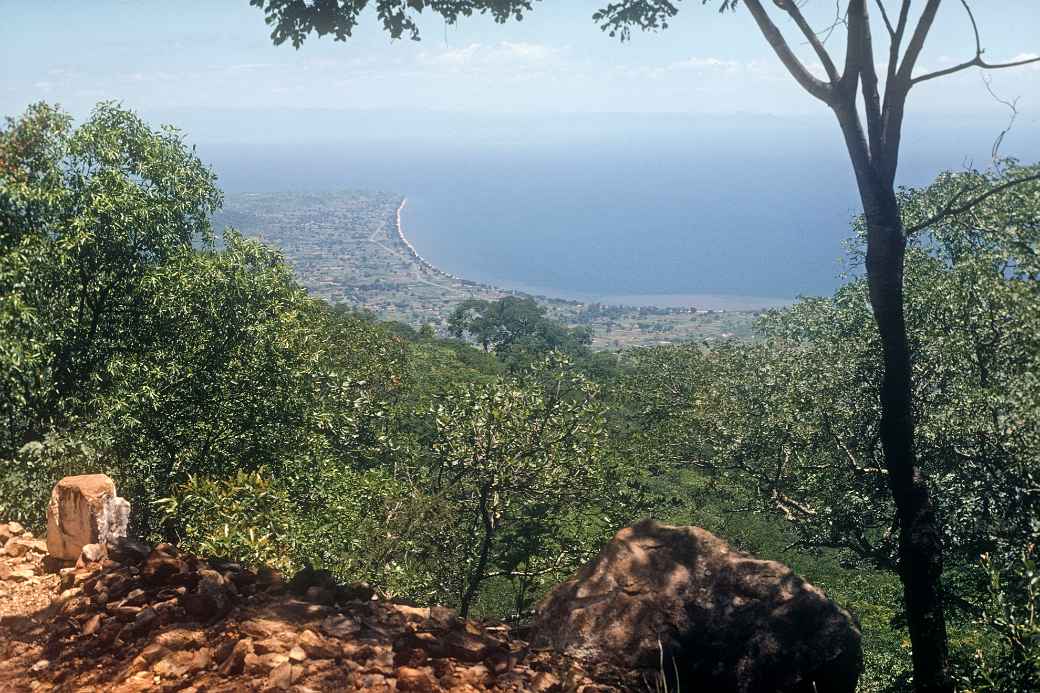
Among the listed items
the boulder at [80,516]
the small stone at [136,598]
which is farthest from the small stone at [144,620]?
the boulder at [80,516]

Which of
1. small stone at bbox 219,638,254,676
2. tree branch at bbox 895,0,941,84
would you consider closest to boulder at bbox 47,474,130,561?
small stone at bbox 219,638,254,676

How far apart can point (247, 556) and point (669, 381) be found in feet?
95.3

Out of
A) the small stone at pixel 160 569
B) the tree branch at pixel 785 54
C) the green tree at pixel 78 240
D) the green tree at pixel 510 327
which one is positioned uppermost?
the tree branch at pixel 785 54

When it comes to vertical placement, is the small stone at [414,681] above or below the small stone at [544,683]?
above

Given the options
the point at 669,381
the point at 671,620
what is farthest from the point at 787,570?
the point at 669,381

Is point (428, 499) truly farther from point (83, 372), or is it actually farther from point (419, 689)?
point (419, 689)

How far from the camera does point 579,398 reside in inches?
751

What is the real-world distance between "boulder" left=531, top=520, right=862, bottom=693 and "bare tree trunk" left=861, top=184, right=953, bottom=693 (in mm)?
921

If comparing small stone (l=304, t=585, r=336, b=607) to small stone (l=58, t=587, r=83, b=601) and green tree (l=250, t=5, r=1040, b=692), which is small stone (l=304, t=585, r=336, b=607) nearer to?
small stone (l=58, t=587, r=83, b=601)

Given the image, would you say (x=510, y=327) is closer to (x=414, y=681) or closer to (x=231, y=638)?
(x=231, y=638)

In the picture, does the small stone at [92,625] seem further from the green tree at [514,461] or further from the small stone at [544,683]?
the green tree at [514,461]

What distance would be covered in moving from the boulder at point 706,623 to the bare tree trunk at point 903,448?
921 mm

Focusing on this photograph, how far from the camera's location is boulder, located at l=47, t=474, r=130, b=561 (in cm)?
934

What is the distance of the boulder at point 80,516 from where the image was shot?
30.7 ft
